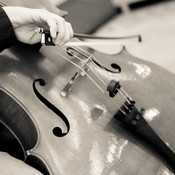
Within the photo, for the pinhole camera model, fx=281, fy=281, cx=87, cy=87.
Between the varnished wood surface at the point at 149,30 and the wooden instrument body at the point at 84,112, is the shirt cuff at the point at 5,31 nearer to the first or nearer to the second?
the wooden instrument body at the point at 84,112

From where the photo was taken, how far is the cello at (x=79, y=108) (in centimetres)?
70

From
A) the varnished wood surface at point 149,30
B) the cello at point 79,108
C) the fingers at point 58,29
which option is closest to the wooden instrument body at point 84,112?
the cello at point 79,108

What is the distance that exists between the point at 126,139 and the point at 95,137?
0.08m

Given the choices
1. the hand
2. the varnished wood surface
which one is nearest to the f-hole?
the hand

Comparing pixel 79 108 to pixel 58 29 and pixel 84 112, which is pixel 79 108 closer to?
pixel 84 112

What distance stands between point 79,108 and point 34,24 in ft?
0.94

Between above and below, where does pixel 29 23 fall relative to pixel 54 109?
above

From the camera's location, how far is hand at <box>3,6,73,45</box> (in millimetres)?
765

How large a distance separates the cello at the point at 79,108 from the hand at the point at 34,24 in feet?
0.21

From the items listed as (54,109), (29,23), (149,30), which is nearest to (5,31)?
(29,23)

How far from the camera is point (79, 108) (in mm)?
791

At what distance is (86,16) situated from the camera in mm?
1865

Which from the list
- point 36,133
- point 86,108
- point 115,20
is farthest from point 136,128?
point 115,20

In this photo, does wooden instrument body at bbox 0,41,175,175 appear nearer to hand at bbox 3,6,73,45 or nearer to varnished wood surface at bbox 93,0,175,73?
hand at bbox 3,6,73,45
